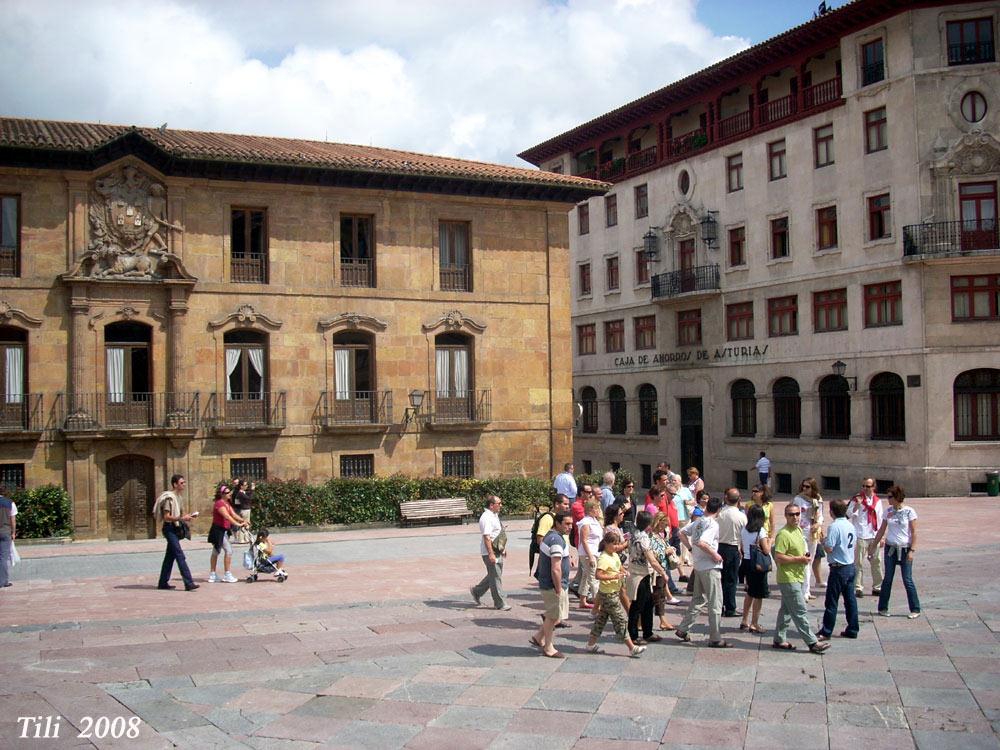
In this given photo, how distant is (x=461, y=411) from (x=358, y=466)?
11.2 feet

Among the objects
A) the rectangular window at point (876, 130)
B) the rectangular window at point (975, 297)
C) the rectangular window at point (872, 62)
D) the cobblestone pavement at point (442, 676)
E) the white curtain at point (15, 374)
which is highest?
the rectangular window at point (872, 62)

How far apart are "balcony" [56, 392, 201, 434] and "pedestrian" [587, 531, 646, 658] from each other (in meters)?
→ 17.3

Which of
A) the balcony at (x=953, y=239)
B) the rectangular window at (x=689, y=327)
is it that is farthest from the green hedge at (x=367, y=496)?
the rectangular window at (x=689, y=327)

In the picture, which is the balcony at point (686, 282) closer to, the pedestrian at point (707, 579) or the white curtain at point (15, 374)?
the white curtain at point (15, 374)

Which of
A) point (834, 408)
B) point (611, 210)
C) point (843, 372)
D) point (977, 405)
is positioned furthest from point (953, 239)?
point (611, 210)

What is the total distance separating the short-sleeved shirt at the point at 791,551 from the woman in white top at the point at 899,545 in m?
2.41

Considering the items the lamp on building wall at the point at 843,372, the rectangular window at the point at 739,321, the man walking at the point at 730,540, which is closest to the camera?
the man walking at the point at 730,540

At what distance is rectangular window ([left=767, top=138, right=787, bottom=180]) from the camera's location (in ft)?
127

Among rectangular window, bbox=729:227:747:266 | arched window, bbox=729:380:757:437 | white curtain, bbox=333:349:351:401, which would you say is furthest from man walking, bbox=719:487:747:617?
rectangular window, bbox=729:227:747:266

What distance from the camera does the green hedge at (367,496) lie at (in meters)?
25.5

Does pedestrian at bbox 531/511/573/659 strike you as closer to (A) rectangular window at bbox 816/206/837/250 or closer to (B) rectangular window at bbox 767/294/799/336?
(A) rectangular window at bbox 816/206/837/250

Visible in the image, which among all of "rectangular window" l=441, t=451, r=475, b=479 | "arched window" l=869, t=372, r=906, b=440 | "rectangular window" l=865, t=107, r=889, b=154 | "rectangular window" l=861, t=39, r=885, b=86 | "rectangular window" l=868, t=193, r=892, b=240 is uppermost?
"rectangular window" l=861, t=39, r=885, b=86

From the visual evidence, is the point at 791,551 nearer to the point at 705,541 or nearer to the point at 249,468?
the point at 705,541

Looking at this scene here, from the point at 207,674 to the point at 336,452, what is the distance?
1701 cm
